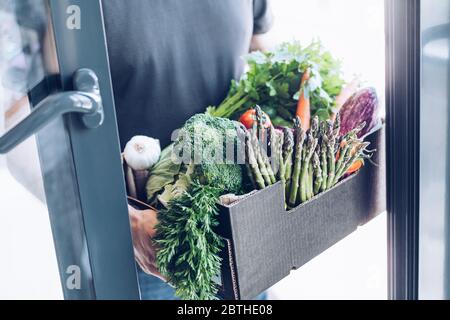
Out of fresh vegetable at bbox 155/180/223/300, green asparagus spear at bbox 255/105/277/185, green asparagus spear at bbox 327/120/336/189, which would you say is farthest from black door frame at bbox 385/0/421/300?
fresh vegetable at bbox 155/180/223/300

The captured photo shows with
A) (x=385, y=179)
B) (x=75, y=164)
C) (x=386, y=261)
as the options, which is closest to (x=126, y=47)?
(x=75, y=164)

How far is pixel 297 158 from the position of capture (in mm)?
830

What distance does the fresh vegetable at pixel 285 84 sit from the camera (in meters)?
0.77

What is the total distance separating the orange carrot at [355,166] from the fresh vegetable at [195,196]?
23 centimetres

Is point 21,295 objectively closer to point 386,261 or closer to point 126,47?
point 126,47

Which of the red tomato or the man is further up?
the man

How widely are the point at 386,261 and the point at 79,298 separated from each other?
597mm

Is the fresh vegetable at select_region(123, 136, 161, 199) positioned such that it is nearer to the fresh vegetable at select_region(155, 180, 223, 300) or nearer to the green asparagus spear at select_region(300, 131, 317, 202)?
the fresh vegetable at select_region(155, 180, 223, 300)

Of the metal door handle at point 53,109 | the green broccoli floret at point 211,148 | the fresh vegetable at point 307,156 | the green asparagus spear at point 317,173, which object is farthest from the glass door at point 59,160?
the green asparagus spear at point 317,173

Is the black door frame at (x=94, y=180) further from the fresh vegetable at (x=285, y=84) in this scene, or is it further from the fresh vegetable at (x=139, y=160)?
the fresh vegetable at (x=285, y=84)

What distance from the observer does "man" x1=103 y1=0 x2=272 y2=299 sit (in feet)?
2.22

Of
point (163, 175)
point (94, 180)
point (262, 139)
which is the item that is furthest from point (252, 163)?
point (94, 180)

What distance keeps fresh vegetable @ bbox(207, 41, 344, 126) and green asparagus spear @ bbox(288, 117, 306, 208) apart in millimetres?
20

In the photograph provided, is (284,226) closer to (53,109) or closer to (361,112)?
(361,112)
